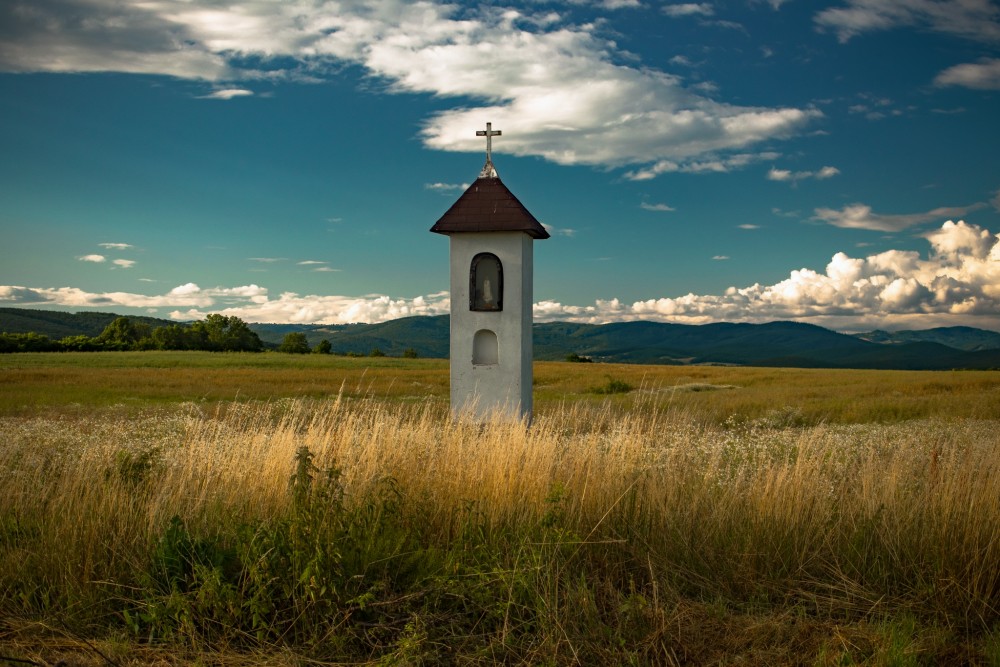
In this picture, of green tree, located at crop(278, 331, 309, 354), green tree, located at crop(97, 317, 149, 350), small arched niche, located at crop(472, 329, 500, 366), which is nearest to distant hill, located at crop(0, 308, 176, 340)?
green tree, located at crop(97, 317, 149, 350)

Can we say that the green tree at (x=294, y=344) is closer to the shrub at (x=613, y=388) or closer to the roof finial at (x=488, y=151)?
the shrub at (x=613, y=388)

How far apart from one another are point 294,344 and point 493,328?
85603 millimetres

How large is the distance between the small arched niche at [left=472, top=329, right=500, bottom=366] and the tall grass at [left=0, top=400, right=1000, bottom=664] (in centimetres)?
652

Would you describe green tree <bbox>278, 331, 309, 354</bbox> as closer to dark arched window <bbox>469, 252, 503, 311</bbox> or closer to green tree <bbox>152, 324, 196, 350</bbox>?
green tree <bbox>152, 324, 196, 350</bbox>

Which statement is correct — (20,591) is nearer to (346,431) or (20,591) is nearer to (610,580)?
(346,431)

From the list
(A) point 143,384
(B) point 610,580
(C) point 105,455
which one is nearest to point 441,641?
(B) point 610,580

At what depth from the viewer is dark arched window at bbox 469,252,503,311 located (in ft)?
45.7

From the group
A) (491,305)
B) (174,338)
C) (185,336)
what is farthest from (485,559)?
(185,336)

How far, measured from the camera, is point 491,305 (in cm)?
1416

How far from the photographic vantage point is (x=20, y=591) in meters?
5.84

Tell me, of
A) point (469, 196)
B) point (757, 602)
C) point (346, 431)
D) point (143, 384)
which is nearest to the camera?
point (757, 602)

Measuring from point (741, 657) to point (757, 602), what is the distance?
40.8 inches

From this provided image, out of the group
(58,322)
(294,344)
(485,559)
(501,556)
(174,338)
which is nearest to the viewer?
(485,559)

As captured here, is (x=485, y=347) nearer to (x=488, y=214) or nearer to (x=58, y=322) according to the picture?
(x=488, y=214)
